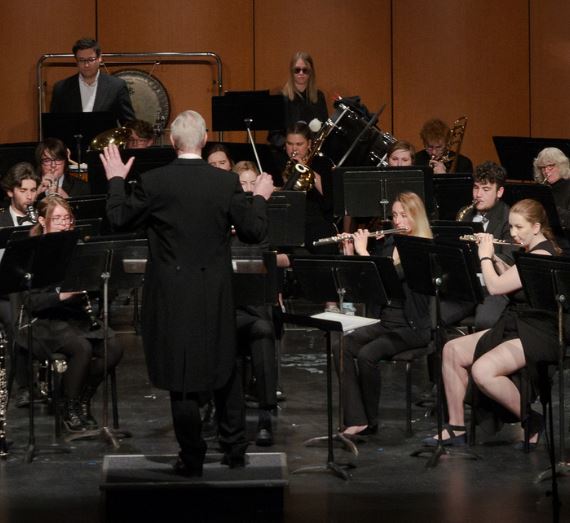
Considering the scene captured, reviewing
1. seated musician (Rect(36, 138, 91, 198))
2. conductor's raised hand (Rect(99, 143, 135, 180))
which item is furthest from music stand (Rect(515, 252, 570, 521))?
seated musician (Rect(36, 138, 91, 198))

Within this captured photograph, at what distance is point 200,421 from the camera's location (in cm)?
477

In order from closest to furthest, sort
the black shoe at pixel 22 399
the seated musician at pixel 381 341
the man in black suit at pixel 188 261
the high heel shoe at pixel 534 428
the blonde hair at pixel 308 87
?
the man in black suit at pixel 188 261, the high heel shoe at pixel 534 428, the seated musician at pixel 381 341, the black shoe at pixel 22 399, the blonde hair at pixel 308 87

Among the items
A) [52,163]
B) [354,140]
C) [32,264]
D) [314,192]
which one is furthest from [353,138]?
[32,264]

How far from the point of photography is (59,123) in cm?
832

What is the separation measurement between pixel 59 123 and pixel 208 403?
9.66 ft

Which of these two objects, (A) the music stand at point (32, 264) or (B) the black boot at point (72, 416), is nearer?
(A) the music stand at point (32, 264)

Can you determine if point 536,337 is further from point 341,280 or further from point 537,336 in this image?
point 341,280

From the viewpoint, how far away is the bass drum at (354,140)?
8.88 metres

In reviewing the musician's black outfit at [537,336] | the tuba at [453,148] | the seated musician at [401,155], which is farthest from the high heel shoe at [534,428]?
the tuba at [453,148]

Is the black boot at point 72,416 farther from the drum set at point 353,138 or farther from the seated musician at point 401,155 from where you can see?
the drum set at point 353,138

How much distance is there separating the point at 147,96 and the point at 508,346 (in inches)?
226

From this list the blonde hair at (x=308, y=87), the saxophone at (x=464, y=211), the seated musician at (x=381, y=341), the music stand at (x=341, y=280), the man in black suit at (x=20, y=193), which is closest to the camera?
the music stand at (x=341, y=280)

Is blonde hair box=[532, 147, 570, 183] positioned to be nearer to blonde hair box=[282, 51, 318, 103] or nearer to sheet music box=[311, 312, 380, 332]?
blonde hair box=[282, 51, 318, 103]

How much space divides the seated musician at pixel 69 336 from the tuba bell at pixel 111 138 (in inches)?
86.5
